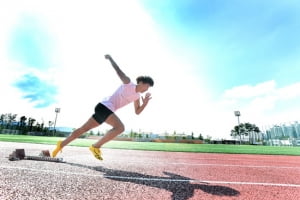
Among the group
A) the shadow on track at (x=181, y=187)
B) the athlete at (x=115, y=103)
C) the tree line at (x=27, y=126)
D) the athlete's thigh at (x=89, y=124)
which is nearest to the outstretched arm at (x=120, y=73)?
the athlete at (x=115, y=103)

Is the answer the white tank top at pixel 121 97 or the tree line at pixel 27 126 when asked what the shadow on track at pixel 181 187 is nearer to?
the white tank top at pixel 121 97

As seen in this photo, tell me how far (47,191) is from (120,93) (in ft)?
8.12

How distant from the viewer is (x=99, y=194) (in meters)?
2.59

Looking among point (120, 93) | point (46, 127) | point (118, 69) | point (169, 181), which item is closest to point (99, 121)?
point (120, 93)

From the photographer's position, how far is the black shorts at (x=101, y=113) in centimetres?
458

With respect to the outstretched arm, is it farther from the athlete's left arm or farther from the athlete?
the athlete's left arm

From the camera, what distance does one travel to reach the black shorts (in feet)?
15.0

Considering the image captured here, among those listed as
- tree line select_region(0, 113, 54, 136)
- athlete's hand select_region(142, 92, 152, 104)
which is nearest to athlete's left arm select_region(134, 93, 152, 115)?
athlete's hand select_region(142, 92, 152, 104)

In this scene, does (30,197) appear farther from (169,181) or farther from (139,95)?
(139,95)

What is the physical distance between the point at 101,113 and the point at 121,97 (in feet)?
1.72

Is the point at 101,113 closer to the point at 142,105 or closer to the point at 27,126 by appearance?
the point at 142,105

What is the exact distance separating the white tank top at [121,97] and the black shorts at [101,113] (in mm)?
73

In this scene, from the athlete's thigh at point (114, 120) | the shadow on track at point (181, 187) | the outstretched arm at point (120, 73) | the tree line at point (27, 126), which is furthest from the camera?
the tree line at point (27, 126)

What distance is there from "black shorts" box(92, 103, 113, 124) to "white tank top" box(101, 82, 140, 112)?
73 mm
